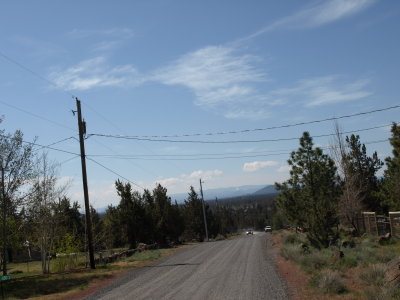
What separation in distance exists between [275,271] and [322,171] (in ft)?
21.4

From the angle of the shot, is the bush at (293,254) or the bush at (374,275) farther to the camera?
the bush at (293,254)

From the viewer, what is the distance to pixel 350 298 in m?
10.9

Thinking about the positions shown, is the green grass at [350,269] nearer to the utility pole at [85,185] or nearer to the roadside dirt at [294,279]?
the roadside dirt at [294,279]

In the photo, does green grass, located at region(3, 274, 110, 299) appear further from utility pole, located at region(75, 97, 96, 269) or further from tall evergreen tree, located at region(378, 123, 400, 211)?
tall evergreen tree, located at region(378, 123, 400, 211)

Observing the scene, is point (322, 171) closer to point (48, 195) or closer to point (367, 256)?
point (367, 256)

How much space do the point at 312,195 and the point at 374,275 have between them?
8790mm

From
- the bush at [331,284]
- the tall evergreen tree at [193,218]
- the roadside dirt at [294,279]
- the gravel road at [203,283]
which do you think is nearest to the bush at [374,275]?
the bush at [331,284]

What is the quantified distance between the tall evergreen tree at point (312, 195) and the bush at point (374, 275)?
289 inches

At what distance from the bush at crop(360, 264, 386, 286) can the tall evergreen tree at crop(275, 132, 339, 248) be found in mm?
7351

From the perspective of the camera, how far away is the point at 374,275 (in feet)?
43.5

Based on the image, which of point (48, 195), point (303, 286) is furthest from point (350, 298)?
point (48, 195)

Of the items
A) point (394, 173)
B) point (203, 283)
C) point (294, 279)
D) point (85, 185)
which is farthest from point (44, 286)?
point (394, 173)

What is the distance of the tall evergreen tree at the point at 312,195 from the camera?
21.3 meters

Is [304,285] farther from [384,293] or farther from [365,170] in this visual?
[365,170]
